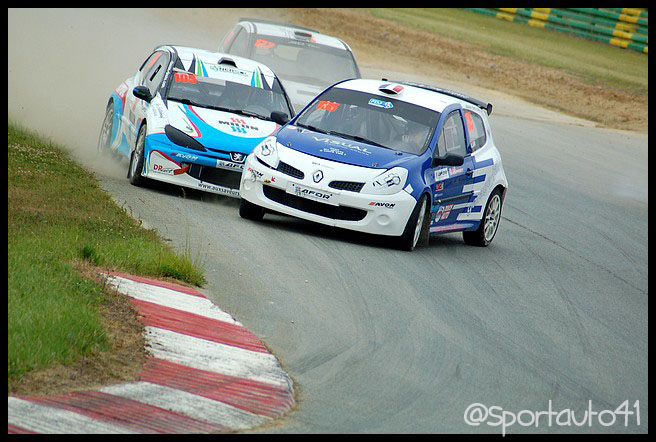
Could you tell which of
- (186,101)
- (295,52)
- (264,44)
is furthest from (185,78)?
(295,52)

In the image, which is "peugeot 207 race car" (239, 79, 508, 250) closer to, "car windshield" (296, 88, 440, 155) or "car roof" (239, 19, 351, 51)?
"car windshield" (296, 88, 440, 155)

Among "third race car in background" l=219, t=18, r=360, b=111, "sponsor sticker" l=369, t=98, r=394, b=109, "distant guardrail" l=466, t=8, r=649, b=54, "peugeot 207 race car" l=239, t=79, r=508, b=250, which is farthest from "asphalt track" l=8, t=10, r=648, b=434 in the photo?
"distant guardrail" l=466, t=8, r=649, b=54

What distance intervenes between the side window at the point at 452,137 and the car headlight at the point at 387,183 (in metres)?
0.92

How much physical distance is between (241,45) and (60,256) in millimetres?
10391

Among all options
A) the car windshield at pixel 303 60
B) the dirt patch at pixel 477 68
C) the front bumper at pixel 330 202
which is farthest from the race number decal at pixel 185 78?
the dirt patch at pixel 477 68

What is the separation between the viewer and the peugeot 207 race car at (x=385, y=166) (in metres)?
11.2

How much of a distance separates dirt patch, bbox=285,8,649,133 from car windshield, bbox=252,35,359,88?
1224cm

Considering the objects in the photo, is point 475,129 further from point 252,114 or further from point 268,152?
point 268,152

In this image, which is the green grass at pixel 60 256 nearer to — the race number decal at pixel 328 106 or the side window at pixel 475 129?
the race number decal at pixel 328 106

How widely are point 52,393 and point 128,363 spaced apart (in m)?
0.75

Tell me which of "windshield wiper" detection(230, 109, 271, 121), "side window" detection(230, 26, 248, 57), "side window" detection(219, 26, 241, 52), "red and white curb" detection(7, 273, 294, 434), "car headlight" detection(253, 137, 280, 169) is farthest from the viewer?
"side window" detection(219, 26, 241, 52)

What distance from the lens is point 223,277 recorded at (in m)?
9.34

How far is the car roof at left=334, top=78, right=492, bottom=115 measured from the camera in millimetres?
12609

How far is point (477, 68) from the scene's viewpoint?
3525 cm
